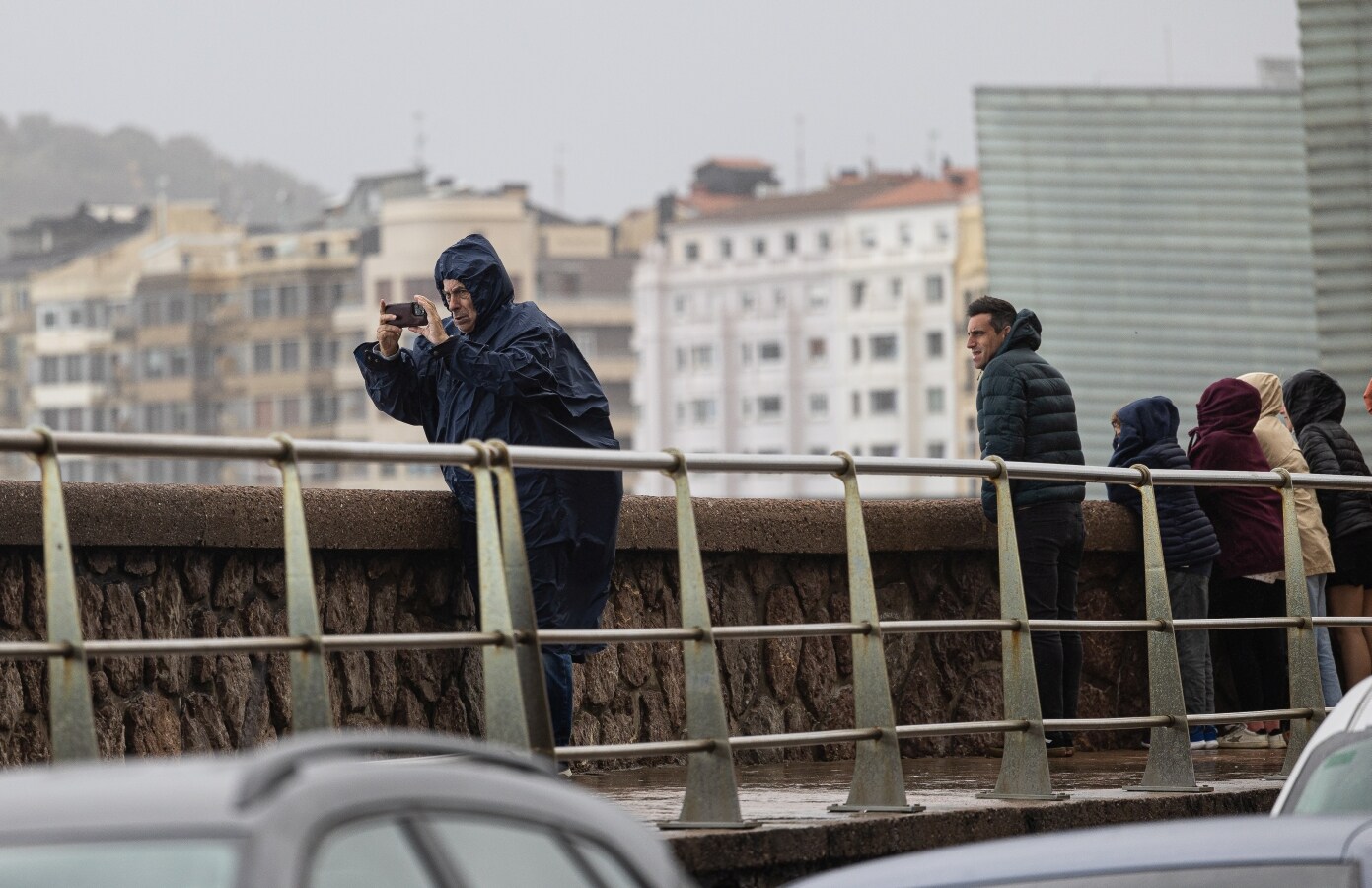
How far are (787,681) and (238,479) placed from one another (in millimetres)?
159280

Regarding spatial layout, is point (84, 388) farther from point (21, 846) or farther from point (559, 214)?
point (21, 846)

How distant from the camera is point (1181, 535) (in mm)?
9969

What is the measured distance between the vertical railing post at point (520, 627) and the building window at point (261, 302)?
163 m

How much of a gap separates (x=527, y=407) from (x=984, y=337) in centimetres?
230

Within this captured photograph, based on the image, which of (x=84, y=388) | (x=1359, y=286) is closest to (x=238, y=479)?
(x=84, y=388)

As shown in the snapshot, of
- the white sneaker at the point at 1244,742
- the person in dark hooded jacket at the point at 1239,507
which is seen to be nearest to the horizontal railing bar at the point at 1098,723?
the person in dark hooded jacket at the point at 1239,507

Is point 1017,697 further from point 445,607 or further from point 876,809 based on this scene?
point 445,607

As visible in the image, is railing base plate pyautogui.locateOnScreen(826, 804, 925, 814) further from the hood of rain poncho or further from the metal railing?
the hood of rain poncho

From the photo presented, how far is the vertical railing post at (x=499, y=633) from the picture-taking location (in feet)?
19.6

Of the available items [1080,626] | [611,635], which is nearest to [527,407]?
[611,635]

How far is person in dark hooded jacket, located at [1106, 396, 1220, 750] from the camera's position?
32.7 feet

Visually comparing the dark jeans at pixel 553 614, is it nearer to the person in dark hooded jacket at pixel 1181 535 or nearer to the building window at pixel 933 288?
the person in dark hooded jacket at pixel 1181 535

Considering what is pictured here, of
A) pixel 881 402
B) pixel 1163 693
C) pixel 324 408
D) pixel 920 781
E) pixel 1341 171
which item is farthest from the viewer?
pixel 881 402

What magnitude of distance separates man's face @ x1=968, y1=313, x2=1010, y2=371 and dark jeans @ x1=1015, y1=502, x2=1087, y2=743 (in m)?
0.61
